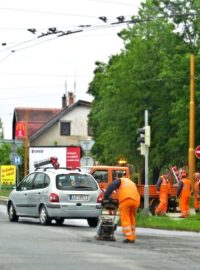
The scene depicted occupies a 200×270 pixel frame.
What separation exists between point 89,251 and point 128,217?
9.38 feet

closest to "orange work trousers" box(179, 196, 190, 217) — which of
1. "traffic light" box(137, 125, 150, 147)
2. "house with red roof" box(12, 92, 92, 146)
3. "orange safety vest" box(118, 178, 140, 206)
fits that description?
→ "traffic light" box(137, 125, 150, 147)

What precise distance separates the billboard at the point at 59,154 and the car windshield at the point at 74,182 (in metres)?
28.7

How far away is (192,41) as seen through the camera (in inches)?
1762

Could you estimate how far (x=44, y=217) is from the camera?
22.9 meters

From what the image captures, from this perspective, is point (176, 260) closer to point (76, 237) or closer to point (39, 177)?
point (76, 237)

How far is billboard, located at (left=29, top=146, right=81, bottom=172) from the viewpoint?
52.2m

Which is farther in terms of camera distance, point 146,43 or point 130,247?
point 146,43

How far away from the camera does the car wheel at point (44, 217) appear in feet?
74.7

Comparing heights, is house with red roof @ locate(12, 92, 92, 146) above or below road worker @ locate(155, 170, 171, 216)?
above

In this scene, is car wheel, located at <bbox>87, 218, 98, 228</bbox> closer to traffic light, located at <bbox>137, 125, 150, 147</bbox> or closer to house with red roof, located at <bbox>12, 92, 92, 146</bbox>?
traffic light, located at <bbox>137, 125, 150, 147</bbox>

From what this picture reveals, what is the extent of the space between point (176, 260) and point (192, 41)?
105 feet

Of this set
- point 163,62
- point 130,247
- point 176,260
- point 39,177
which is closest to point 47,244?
point 130,247

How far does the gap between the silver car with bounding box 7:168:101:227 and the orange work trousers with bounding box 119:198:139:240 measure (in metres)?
4.88

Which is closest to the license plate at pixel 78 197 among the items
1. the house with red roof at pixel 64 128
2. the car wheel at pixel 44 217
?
the car wheel at pixel 44 217
